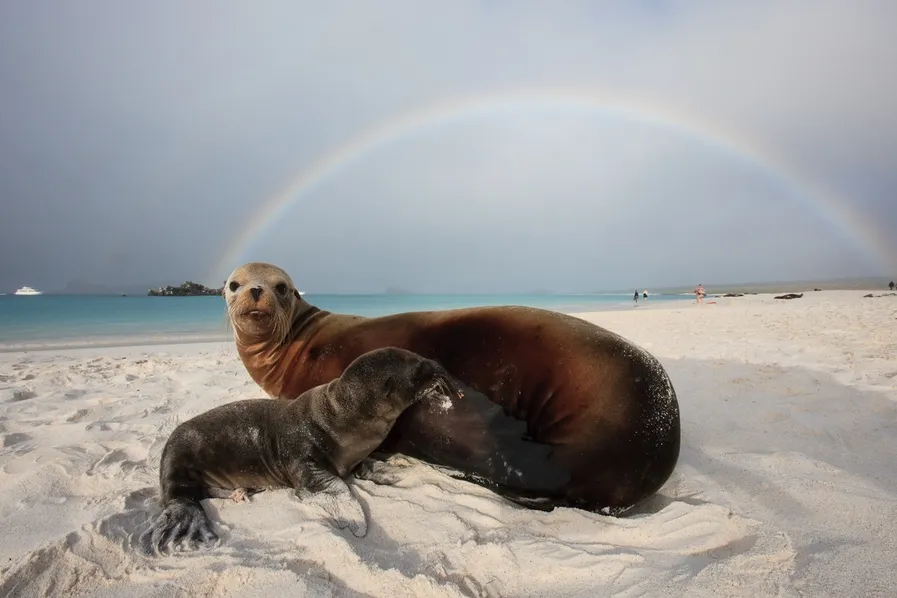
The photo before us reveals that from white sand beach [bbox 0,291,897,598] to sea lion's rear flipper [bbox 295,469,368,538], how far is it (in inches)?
2.6

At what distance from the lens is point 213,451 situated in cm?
279

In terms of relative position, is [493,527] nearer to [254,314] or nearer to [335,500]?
[335,500]

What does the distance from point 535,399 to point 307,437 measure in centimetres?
131

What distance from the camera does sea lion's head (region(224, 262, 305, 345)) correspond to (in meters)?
3.57

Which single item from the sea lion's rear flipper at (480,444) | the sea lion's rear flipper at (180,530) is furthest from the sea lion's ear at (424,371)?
the sea lion's rear flipper at (180,530)

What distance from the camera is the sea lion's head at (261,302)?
3570 millimetres

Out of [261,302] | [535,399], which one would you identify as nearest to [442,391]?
[535,399]

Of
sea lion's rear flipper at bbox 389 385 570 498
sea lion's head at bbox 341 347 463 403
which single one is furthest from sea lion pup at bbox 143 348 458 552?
sea lion's rear flipper at bbox 389 385 570 498

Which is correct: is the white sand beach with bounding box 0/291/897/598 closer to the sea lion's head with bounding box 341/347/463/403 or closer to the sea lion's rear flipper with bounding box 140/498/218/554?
the sea lion's rear flipper with bounding box 140/498/218/554

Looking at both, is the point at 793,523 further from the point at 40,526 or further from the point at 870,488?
the point at 40,526

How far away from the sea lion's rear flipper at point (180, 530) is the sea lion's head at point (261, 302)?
1.40 m

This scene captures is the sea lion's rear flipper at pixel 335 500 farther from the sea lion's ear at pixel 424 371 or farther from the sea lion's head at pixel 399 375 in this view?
the sea lion's ear at pixel 424 371

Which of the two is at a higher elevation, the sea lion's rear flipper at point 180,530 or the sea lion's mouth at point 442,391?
the sea lion's mouth at point 442,391

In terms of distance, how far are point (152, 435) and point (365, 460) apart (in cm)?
180
